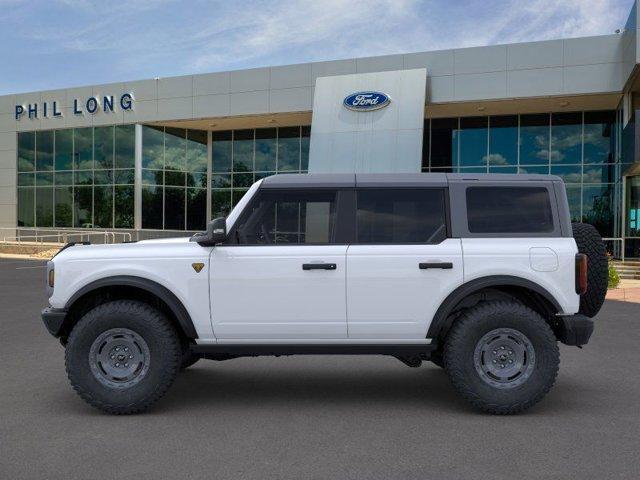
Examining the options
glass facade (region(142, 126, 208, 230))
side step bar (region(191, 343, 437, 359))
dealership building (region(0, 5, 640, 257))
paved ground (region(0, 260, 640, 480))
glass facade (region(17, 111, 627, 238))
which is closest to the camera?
paved ground (region(0, 260, 640, 480))

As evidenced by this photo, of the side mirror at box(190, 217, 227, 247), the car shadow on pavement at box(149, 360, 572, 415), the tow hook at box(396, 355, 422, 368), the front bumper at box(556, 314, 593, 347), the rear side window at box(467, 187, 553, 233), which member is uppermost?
the rear side window at box(467, 187, 553, 233)

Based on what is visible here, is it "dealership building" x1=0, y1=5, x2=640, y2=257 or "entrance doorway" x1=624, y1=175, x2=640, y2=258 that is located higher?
"dealership building" x1=0, y1=5, x2=640, y2=257

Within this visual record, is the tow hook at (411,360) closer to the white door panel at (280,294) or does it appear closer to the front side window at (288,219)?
the white door panel at (280,294)

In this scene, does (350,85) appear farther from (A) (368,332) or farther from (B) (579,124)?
(A) (368,332)

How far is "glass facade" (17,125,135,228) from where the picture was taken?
3344cm

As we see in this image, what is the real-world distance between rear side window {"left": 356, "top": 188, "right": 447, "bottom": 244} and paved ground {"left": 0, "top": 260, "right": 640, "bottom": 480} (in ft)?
4.85

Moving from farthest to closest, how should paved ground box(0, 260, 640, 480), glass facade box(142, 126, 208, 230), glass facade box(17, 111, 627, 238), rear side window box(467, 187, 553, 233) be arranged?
glass facade box(142, 126, 208, 230) → glass facade box(17, 111, 627, 238) → rear side window box(467, 187, 553, 233) → paved ground box(0, 260, 640, 480)

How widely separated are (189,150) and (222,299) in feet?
98.5

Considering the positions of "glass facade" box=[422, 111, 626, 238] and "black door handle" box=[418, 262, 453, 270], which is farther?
"glass facade" box=[422, 111, 626, 238]

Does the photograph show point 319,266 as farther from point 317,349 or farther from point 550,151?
point 550,151

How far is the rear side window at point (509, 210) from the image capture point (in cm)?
546

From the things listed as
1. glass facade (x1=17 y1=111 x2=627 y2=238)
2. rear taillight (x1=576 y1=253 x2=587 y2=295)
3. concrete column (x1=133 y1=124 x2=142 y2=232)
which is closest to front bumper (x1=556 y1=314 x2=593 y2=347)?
rear taillight (x1=576 y1=253 x2=587 y2=295)

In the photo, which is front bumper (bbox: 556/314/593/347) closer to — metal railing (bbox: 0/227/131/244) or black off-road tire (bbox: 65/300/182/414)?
black off-road tire (bbox: 65/300/182/414)

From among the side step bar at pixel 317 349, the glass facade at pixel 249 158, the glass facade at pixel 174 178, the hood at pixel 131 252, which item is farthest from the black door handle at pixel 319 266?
the glass facade at pixel 174 178
